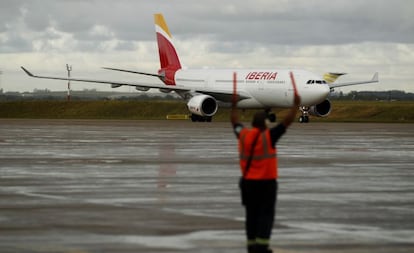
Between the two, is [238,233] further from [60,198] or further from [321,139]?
[321,139]

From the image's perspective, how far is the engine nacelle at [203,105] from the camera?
57750 mm

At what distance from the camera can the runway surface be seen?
12148mm

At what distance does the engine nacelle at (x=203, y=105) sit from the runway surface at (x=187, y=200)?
2609cm

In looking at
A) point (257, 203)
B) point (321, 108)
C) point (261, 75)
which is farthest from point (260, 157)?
point (321, 108)

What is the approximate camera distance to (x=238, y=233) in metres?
12.8

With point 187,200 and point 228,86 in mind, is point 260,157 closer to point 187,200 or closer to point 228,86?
point 187,200

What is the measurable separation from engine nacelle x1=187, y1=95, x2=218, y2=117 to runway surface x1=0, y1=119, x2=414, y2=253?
2609 cm

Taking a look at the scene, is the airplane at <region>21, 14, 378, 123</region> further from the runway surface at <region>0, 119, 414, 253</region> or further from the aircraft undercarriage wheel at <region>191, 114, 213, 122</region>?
the runway surface at <region>0, 119, 414, 253</region>

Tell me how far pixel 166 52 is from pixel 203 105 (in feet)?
33.3

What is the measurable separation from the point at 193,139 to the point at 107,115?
49440mm

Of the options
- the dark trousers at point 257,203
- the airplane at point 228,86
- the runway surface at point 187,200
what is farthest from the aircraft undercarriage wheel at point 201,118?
the dark trousers at point 257,203

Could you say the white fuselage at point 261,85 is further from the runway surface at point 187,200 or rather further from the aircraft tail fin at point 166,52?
the runway surface at point 187,200

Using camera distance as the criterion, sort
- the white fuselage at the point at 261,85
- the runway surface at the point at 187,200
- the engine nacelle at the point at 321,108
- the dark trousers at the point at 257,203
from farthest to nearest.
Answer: the engine nacelle at the point at 321,108 < the white fuselage at the point at 261,85 < the runway surface at the point at 187,200 < the dark trousers at the point at 257,203

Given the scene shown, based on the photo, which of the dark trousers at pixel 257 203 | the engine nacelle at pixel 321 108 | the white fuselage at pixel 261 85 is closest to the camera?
the dark trousers at pixel 257 203
